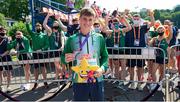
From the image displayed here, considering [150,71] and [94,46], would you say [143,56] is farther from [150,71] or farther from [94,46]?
[94,46]

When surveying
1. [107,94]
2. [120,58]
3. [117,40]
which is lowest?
[107,94]

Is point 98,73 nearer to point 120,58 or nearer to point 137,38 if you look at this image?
point 120,58

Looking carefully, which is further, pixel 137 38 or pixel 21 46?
pixel 21 46

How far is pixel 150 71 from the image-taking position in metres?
8.50

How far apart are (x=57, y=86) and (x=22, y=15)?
49.7 meters

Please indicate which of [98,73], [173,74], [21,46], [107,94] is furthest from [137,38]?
[98,73]

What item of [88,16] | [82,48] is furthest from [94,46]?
[88,16]

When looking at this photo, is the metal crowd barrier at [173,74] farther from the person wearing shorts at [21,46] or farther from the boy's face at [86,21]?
the boy's face at [86,21]

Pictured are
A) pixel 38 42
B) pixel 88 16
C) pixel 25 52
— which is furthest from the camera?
pixel 38 42

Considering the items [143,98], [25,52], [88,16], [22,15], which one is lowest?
[143,98]

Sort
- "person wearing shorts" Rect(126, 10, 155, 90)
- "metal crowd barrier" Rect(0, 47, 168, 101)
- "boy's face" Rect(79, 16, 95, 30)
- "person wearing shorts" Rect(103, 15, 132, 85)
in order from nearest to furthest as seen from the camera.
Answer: "boy's face" Rect(79, 16, 95, 30), "metal crowd barrier" Rect(0, 47, 168, 101), "person wearing shorts" Rect(126, 10, 155, 90), "person wearing shorts" Rect(103, 15, 132, 85)

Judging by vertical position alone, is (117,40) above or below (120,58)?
above

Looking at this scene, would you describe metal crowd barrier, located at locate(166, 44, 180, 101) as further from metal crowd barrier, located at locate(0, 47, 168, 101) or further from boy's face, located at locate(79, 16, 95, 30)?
boy's face, located at locate(79, 16, 95, 30)

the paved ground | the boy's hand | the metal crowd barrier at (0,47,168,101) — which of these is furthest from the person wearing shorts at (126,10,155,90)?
the boy's hand
